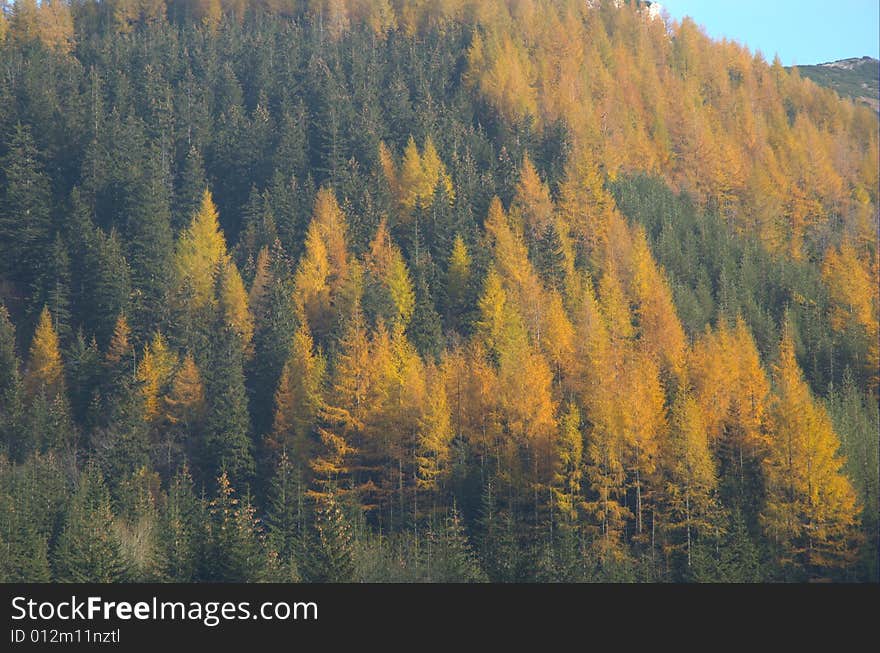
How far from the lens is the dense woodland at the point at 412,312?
5541cm

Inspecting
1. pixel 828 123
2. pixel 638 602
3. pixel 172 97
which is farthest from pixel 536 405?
pixel 828 123

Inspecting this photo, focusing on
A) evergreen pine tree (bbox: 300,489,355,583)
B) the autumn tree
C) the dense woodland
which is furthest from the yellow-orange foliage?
the autumn tree

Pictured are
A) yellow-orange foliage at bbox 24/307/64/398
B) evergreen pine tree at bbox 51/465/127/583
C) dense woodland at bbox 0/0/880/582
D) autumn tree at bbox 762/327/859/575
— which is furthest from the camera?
yellow-orange foliage at bbox 24/307/64/398

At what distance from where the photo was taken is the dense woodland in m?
55.4

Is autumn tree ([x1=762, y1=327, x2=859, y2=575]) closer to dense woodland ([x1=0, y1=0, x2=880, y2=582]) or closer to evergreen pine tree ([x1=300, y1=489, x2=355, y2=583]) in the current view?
dense woodland ([x1=0, y1=0, x2=880, y2=582])

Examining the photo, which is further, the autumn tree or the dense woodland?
the dense woodland

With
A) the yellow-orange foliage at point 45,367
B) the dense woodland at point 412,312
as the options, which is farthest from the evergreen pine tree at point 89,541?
the yellow-orange foliage at point 45,367

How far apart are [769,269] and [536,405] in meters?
39.9

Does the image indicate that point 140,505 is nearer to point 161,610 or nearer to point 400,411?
point 400,411

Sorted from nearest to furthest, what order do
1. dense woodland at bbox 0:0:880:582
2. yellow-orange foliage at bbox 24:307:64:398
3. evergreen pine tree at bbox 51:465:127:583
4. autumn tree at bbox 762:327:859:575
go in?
evergreen pine tree at bbox 51:465:127:583, autumn tree at bbox 762:327:859:575, dense woodland at bbox 0:0:880:582, yellow-orange foliage at bbox 24:307:64:398

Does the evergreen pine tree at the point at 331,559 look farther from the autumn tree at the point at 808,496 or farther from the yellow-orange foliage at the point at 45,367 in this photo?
the yellow-orange foliage at the point at 45,367

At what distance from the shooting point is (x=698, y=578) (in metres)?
49.6

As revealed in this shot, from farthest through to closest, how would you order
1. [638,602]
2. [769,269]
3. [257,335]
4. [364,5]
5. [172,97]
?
[364,5] → [172,97] → [769,269] → [257,335] → [638,602]

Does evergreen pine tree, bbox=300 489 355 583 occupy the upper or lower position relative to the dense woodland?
lower
